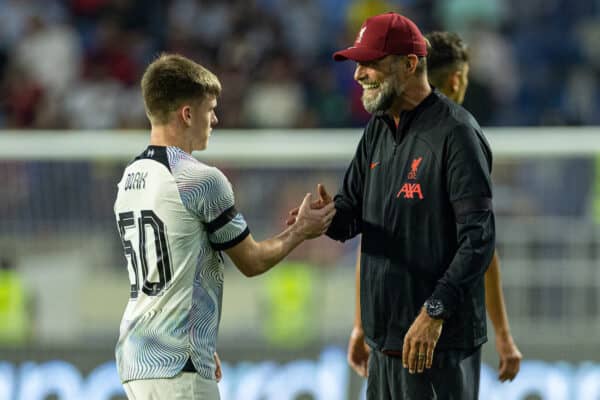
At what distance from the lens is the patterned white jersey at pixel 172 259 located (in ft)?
14.3

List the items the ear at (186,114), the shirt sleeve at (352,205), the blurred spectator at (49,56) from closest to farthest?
the ear at (186,114)
the shirt sleeve at (352,205)
the blurred spectator at (49,56)

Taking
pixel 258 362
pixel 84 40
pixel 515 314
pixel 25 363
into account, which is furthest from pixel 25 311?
pixel 84 40

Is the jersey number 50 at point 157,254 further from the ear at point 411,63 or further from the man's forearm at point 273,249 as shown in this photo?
the ear at point 411,63

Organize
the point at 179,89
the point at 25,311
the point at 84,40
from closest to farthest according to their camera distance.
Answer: the point at 179,89 < the point at 25,311 < the point at 84,40

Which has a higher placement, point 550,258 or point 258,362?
point 550,258

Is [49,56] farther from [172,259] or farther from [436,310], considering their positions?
[436,310]

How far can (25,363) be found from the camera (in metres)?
8.01

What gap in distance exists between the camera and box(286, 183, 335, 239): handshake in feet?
15.6

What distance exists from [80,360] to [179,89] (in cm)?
400

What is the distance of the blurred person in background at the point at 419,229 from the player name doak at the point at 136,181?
0.90m

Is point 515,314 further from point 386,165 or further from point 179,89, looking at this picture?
point 179,89

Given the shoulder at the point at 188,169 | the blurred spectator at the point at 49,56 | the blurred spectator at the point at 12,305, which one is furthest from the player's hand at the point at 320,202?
the blurred spectator at the point at 49,56

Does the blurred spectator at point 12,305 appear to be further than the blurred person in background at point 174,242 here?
Yes

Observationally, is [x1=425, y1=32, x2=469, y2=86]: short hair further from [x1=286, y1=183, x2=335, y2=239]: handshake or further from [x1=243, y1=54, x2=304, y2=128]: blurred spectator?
[x1=243, y1=54, x2=304, y2=128]: blurred spectator
